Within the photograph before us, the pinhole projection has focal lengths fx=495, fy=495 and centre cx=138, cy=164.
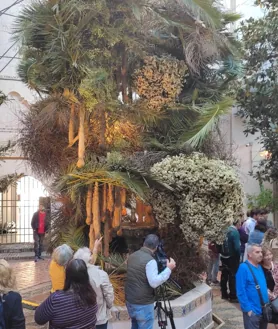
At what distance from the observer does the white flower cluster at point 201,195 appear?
6422 mm

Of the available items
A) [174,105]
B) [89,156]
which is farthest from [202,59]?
[89,156]

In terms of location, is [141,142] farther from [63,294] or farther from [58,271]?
[63,294]

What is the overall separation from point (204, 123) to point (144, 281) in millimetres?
2795

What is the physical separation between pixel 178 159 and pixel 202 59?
2.02 metres

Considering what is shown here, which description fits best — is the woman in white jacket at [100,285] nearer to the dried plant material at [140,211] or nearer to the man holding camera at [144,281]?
the man holding camera at [144,281]

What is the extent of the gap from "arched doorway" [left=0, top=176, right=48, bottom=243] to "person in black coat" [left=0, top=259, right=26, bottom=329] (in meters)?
13.0

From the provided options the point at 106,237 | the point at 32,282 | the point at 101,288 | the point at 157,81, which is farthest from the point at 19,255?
the point at 101,288

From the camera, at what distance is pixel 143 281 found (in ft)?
17.0

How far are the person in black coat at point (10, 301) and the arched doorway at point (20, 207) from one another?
13016 mm

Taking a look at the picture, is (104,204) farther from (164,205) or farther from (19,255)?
(19,255)

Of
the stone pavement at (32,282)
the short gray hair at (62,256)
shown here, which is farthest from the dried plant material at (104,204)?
the short gray hair at (62,256)

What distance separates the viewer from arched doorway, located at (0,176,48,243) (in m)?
16.5

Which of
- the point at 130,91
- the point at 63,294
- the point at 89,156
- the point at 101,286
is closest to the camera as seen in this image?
the point at 63,294

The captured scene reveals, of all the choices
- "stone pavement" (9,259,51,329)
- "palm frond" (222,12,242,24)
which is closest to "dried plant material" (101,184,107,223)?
"stone pavement" (9,259,51,329)
